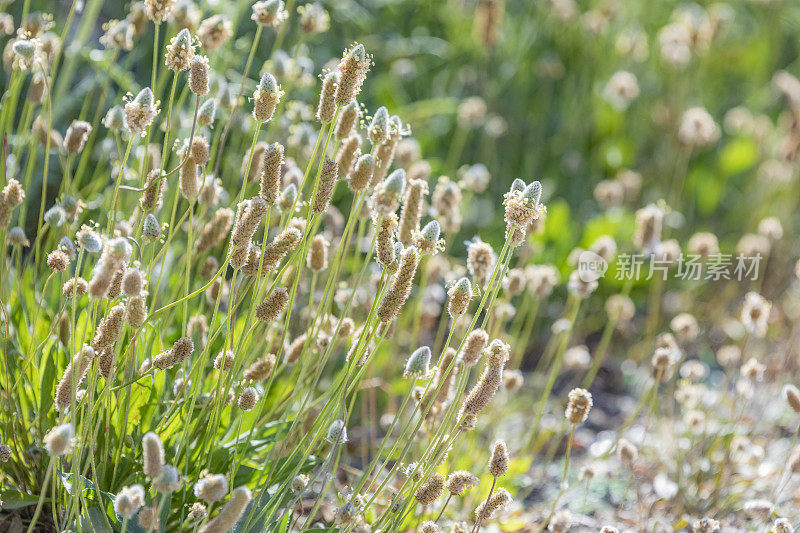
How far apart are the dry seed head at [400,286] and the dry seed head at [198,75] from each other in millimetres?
450

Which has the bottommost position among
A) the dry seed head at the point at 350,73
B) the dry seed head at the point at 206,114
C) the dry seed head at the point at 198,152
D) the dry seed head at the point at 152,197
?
the dry seed head at the point at 152,197

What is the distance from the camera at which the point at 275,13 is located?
1667mm

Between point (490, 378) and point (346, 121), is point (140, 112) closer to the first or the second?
point (346, 121)

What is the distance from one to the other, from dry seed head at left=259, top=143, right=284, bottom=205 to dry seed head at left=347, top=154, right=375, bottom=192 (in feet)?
0.51

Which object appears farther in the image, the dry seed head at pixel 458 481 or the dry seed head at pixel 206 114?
the dry seed head at pixel 206 114

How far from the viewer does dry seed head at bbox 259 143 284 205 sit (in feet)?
4.54

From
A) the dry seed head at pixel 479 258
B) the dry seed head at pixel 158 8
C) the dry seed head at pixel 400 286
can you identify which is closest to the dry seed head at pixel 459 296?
the dry seed head at pixel 400 286

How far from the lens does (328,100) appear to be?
144 cm

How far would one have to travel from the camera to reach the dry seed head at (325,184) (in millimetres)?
1492

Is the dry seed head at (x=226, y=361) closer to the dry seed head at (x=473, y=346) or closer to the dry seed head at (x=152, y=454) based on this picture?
the dry seed head at (x=152, y=454)

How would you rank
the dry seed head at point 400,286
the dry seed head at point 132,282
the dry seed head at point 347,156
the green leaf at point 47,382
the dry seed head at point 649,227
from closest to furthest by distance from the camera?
the dry seed head at point 132,282 → the dry seed head at point 400,286 → the dry seed head at point 347,156 → the green leaf at point 47,382 → the dry seed head at point 649,227

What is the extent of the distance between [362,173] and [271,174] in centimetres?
18

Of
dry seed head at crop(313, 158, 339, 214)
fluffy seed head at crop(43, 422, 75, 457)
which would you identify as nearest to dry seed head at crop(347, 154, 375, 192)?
dry seed head at crop(313, 158, 339, 214)

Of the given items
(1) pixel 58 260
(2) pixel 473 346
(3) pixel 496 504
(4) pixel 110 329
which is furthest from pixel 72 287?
(3) pixel 496 504
